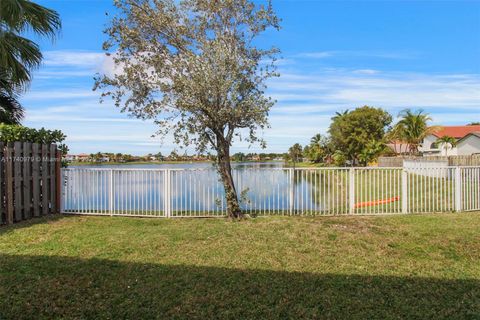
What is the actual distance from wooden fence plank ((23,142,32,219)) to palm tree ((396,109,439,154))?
45.9 m

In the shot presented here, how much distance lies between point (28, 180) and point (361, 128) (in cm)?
4319

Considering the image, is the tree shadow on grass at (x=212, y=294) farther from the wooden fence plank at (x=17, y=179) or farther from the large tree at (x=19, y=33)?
the large tree at (x=19, y=33)

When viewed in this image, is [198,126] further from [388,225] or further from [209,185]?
[388,225]

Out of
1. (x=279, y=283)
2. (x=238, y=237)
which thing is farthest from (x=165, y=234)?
(x=279, y=283)

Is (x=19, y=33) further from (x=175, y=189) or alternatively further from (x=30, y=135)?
(x=175, y=189)

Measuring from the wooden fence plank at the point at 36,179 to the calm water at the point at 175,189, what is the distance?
779mm

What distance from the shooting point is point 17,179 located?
830cm

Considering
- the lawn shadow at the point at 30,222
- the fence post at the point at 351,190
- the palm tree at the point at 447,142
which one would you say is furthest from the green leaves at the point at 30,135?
the palm tree at the point at 447,142

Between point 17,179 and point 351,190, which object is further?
point 351,190

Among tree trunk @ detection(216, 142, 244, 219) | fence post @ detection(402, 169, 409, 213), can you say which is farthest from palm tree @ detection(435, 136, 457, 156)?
tree trunk @ detection(216, 142, 244, 219)

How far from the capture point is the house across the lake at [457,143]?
134 feet

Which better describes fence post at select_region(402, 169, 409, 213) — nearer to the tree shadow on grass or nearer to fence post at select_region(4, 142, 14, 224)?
the tree shadow on grass

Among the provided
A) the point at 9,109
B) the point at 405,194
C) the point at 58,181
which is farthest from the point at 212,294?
the point at 9,109

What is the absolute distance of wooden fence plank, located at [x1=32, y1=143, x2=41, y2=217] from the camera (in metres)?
8.86
